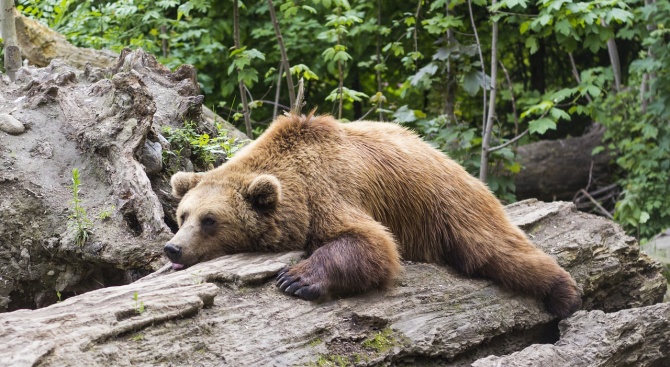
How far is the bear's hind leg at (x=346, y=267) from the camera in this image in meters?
4.33

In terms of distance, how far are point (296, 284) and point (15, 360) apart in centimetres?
158

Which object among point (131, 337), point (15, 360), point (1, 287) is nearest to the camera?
point (15, 360)

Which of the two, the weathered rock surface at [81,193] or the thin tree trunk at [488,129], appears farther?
the thin tree trunk at [488,129]

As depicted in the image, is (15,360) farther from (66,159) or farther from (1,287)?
(66,159)

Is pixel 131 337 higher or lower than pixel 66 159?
lower

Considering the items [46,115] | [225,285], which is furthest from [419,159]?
[46,115]

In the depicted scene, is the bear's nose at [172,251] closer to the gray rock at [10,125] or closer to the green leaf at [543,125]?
the gray rock at [10,125]

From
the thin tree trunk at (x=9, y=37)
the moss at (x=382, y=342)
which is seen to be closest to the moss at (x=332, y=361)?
the moss at (x=382, y=342)

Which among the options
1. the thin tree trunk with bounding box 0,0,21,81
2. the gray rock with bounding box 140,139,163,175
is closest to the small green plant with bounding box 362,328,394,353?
the gray rock with bounding box 140,139,163,175

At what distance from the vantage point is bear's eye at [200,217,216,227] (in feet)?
15.5

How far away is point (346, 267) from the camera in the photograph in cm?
443

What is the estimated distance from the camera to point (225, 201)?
480 cm

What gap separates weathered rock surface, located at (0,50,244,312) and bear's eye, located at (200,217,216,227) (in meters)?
0.51

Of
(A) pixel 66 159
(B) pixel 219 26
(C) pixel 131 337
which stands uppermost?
(B) pixel 219 26
